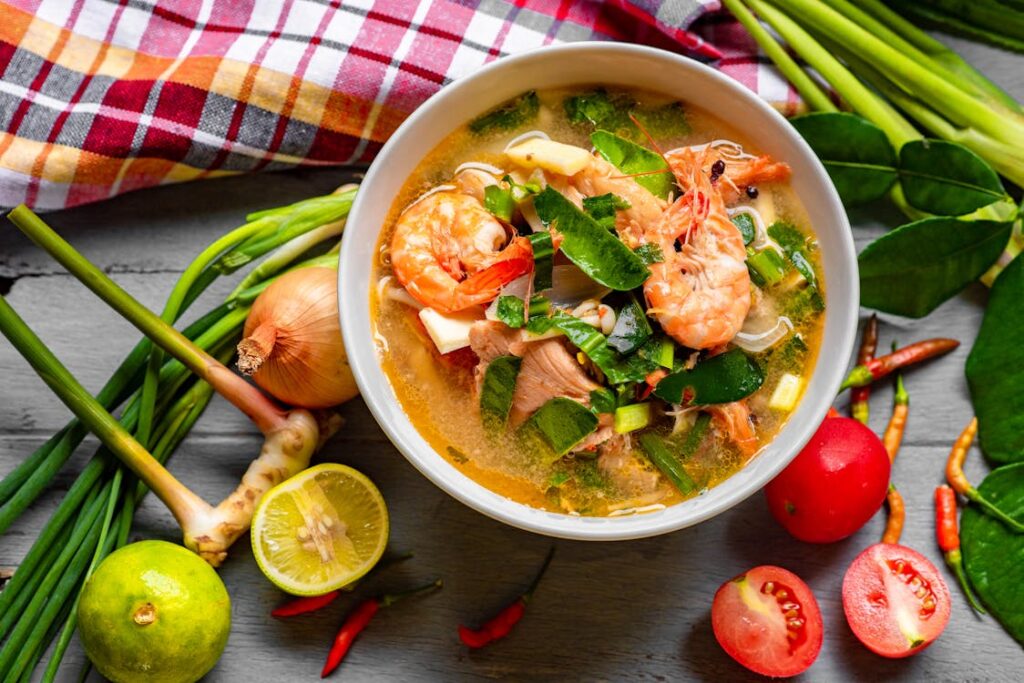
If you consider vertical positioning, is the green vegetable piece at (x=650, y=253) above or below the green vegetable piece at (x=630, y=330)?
above

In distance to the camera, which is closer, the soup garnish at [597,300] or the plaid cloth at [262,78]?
the soup garnish at [597,300]

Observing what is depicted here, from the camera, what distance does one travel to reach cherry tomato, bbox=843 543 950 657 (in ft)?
8.45

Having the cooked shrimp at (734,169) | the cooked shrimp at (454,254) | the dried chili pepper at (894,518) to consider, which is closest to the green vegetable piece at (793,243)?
the cooked shrimp at (734,169)

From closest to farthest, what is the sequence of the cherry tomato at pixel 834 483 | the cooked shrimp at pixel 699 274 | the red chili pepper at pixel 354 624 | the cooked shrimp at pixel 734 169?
the cooked shrimp at pixel 699 274, the cooked shrimp at pixel 734 169, the cherry tomato at pixel 834 483, the red chili pepper at pixel 354 624

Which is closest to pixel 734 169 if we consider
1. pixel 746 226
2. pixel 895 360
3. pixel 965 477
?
pixel 746 226

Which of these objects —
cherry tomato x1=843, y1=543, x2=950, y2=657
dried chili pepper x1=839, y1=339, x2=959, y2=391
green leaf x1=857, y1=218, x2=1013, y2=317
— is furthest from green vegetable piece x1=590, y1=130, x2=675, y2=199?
cherry tomato x1=843, y1=543, x2=950, y2=657

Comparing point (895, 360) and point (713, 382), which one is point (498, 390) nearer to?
point (713, 382)

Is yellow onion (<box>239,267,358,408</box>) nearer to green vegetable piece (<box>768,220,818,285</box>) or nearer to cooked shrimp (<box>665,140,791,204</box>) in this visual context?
cooked shrimp (<box>665,140,791,204</box>)

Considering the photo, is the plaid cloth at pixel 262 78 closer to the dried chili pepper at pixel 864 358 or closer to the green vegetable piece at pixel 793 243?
the green vegetable piece at pixel 793 243

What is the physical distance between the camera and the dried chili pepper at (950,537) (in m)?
2.69

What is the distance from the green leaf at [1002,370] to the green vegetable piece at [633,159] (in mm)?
1107

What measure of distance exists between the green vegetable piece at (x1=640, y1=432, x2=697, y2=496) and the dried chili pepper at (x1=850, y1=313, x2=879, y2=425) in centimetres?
71

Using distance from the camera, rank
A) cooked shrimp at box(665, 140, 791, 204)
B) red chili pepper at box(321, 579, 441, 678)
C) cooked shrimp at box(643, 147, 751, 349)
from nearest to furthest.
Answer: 1. cooked shrimp at box(643, 147, 751, 349)
2. cooked shrimp at box(665, 140, 791, 204)
3. red chili pepper at box(321, 579, 441, 678)

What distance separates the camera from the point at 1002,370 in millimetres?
2697
